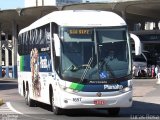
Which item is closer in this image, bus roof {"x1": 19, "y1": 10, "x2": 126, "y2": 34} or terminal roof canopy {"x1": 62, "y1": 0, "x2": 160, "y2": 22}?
bus roof {"x1": 19, "y1": 10, "x2": 126, "y2": 34}

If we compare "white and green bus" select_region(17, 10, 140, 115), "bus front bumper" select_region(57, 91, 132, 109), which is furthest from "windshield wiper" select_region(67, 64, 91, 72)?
"bus front bumper" select_region(57, 91, 132, 109)

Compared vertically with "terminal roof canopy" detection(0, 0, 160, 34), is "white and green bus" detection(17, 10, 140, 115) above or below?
below

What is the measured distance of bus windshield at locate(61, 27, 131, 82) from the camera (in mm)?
18109

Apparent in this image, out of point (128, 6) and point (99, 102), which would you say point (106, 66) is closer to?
point (99, 102)

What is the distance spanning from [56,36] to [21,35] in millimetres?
8125

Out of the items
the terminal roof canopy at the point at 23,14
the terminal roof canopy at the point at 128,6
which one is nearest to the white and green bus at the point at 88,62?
the terminal roof canopy at the point at 128,6

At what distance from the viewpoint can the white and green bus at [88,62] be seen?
18.0 meters

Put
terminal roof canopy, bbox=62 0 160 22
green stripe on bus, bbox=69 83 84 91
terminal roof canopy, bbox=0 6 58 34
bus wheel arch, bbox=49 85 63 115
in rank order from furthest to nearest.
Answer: terminal roof canopy, bbox=0 6 58 34, terminal roof canopy, bbox=62 0 160 22, bus wheel arch, bbox=49 85 63 115, green stripe on bus, bbox=69 83 84 91

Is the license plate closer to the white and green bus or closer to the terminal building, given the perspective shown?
the white and green bus

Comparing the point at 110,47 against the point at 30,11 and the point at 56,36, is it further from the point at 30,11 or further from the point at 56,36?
the point at 30,11

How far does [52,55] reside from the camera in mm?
19219

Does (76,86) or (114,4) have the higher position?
(114,4)

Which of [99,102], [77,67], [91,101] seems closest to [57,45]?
[77,67]

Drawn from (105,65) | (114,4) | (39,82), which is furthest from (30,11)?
(105,65)
